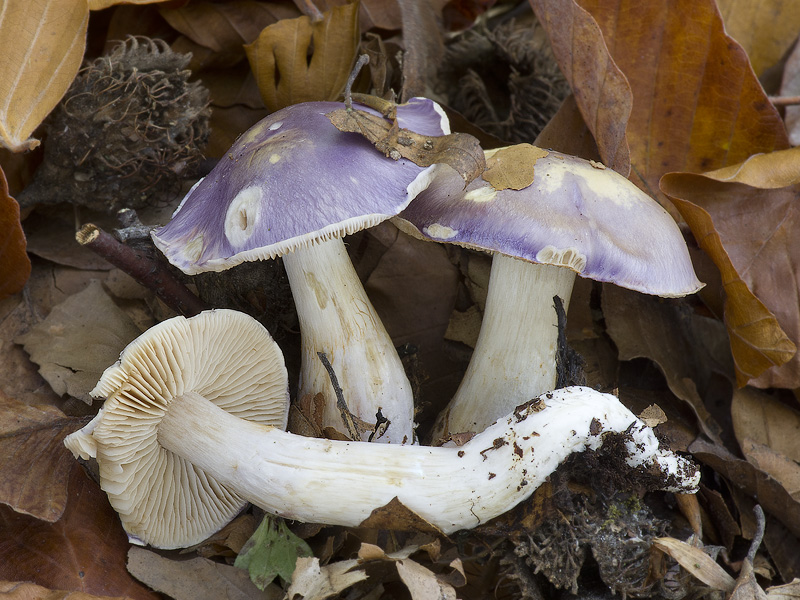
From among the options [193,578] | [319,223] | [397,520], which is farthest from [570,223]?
[193,578]

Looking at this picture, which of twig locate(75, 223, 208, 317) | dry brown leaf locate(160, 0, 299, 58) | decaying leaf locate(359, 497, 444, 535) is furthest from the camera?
dry brown leaf locate(160, 0, 299, 58)

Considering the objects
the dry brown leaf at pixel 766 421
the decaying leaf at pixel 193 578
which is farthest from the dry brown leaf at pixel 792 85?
the decaying leaf at pixel 193 578

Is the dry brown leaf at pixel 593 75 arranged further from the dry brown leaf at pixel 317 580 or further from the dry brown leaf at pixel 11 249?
the dry brown leaf at pixel 11 249

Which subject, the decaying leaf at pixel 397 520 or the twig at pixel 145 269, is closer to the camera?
the decaying leaf at pixel 397 520

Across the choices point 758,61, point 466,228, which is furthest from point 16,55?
point 758,61

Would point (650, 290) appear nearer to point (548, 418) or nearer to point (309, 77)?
point (548, 418)

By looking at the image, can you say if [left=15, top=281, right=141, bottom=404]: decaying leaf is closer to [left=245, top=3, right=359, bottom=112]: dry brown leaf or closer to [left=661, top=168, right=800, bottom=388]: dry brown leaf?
[left=245, top=3, right=359, bottom=112]: dry brown leaf

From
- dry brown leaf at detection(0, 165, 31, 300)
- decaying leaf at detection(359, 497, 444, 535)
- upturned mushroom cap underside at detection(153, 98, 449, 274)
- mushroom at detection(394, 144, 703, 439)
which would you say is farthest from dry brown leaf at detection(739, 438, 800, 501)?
dry brown leaf at detection(0, 165, 31, 300)
